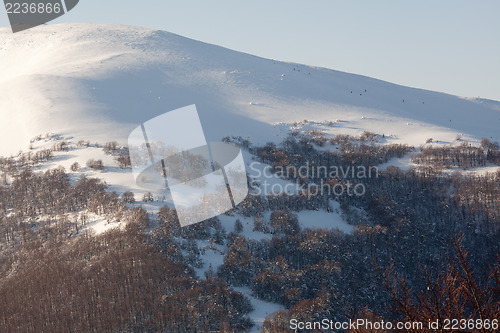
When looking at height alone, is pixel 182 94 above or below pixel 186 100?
above

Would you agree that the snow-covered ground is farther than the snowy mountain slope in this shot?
No

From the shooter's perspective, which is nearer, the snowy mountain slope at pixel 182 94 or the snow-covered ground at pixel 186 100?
the snow-covered ground at pixel 186 100

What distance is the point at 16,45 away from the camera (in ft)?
332

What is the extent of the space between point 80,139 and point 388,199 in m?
35.8

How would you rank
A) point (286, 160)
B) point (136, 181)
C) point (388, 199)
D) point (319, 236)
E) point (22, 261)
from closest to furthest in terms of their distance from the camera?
point (22, 261) < point (319, 236) < point (136, 181) < point (388, 199) < point (286, 160)

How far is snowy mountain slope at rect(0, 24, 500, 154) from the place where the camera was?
6406 cm

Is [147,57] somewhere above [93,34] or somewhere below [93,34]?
below

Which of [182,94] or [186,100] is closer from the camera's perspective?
[186,100]

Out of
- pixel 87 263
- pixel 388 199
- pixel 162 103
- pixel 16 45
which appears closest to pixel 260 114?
pixel 162 103

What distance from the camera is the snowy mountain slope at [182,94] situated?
2522 inches

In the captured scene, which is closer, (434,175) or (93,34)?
(434,175)

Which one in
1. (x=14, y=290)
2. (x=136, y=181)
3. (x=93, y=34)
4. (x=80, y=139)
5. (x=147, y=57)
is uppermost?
(x=93, y=34)

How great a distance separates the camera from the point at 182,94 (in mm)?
74188

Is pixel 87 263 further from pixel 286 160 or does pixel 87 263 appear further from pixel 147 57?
pixel 147 57
